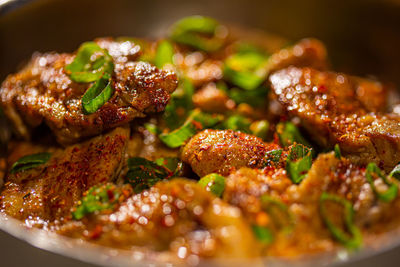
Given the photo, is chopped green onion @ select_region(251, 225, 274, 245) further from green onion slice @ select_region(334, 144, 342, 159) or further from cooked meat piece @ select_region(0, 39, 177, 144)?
cooked meat piece @ select_region(0, 39, 177, 144)

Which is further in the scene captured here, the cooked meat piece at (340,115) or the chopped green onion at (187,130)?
the chopped green onion at (187,130)

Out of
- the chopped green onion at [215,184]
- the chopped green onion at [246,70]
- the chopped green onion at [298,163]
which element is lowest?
the chopped green onion at [215,184]

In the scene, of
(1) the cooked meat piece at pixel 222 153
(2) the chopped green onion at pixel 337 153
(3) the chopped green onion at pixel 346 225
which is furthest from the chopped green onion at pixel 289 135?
(3) the chopped green onion at pixel 346 225

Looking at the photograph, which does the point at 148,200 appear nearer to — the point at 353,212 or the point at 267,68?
the point at 353,212

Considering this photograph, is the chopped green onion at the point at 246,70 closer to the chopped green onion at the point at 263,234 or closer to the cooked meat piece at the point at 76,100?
the cooked meat piece at the point at 76,100

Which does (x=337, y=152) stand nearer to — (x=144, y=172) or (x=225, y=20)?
(x=144, y=172)

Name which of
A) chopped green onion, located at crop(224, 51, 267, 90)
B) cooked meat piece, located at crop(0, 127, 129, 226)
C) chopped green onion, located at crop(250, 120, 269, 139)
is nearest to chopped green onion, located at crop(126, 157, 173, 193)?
cooked meat piece, located at crop(0, 127, 129, 226)

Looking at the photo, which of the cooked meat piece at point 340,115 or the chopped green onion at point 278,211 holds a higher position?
the cooked meat piece at point 340,115

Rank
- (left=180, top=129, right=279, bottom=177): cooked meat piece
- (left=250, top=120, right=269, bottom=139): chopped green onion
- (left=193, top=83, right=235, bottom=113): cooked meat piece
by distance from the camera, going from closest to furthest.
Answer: (left=180, top=129, right=279, bottom=177): cooked meat piece < (left=250, top=120, right=269, bottom=139): chopped green onion < (left=193, top=83, right=235, bottom=113): cooked meat piece
